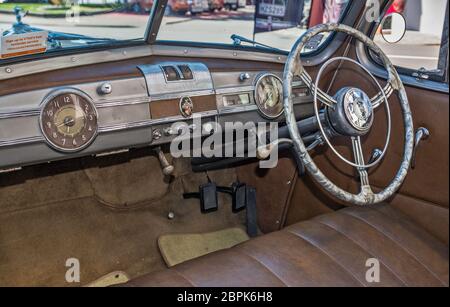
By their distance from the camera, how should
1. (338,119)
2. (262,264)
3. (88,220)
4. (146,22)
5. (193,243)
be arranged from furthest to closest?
(193,243), (88,220), (146,22), (338,119), (262,264)

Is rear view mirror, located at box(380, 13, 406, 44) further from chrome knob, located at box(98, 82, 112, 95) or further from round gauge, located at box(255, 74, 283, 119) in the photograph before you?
chrome knob, located at box(98, 82, 112, 95)

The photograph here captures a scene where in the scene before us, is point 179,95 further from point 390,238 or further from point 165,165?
point 390,238

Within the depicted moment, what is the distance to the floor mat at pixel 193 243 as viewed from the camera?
2781 mm

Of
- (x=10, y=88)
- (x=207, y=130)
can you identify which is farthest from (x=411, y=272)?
(x=10, y=88)

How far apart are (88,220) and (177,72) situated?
999mm

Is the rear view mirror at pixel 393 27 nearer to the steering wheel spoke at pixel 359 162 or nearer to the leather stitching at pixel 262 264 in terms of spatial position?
the steering wheel spoke at pixel 359 162

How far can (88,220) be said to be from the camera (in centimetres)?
267

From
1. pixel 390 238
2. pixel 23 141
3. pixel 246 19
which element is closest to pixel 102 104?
pixel 23 141

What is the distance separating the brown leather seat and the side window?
78cm

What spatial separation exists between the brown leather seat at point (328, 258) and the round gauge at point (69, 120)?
2.02ft

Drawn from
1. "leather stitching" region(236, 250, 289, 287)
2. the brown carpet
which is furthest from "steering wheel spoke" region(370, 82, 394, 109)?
the brown carpet

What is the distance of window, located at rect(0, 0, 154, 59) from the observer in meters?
1.99

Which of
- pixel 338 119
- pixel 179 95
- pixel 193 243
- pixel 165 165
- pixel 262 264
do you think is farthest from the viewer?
pixel 193 243
